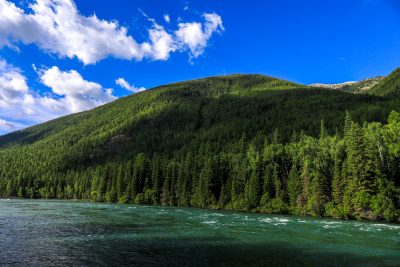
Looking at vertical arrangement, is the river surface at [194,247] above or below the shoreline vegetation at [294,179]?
below

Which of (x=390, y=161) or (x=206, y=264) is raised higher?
(x=390, y=161)

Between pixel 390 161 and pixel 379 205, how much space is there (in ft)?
44.5

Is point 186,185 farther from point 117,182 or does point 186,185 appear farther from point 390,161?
point 390,161

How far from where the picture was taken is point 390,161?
64.9m

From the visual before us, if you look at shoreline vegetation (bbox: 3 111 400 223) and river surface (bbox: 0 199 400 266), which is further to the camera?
shoreline vegetation (bbox: 3 111 400 223)

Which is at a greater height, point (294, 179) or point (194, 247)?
point (294, 179)

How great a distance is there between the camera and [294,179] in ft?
277

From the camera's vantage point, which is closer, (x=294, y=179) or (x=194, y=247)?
(x=194, y=247)

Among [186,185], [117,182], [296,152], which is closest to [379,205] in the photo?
[296,152]

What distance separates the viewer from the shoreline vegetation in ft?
206

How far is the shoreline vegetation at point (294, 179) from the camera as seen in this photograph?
2477 inches

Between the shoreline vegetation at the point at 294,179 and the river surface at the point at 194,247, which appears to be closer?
the river surface at the point at 194,247

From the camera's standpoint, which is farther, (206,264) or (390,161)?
(390,161)

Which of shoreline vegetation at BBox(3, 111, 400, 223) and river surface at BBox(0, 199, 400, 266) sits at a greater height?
shoreline vegetation at BBox(3, 111, 400, 223)
